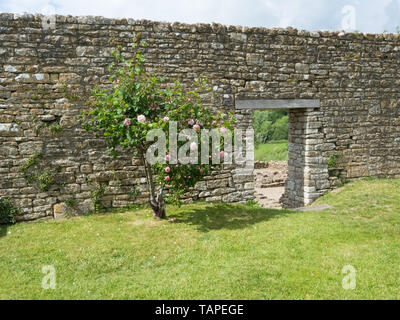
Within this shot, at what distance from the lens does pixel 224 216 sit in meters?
6.79

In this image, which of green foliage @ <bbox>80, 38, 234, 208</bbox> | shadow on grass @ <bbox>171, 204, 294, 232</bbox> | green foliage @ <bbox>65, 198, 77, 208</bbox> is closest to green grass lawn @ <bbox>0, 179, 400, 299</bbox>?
shadow on grass @ <bbox>171, 204, 294, 232</bbox>

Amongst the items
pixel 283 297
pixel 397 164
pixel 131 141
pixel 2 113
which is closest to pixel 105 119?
pixel 131 141

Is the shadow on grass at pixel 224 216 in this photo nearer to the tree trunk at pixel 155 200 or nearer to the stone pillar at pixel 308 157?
the tree trunk at pixel 155 200

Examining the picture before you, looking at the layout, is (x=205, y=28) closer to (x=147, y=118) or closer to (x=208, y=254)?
(x=147, y=118)

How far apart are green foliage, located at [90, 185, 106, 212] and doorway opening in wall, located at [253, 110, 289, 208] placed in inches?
166

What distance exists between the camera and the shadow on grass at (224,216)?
6.24m

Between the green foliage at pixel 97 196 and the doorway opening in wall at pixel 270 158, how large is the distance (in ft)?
13.8

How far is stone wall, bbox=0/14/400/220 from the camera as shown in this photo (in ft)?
21.3

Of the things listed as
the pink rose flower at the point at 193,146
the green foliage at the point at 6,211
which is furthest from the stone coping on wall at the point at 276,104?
the green foliage at the point at 6,211

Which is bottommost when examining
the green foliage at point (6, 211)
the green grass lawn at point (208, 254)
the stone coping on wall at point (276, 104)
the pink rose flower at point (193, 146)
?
the green grass lawn at point (208, 254)

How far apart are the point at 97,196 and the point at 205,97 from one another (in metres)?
3.12

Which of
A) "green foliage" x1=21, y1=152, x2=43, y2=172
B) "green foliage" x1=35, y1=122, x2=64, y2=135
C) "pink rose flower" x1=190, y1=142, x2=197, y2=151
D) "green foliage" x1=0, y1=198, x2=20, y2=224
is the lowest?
"green foliage" x1=0, y1=198, x2=20, y2=224

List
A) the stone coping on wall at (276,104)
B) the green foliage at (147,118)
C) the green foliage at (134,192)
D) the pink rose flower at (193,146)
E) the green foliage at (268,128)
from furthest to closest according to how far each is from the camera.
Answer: the green foliage at (268,128) < the stone coping on wall at (276,104) < the green foliage at (134,192) < the green foliage at (147,118) < the pink rose flower at (193,146)

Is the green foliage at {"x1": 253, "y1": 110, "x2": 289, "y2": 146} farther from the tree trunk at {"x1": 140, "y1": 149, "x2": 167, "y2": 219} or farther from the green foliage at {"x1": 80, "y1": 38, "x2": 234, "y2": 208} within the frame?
the green foliage at {"x1": 80, "y1": 38, "x2": 234, "y2": 208}
